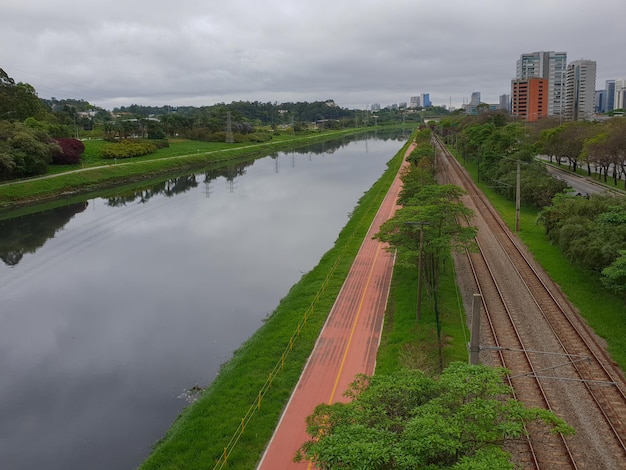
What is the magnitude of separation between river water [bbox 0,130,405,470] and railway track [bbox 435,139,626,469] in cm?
1242

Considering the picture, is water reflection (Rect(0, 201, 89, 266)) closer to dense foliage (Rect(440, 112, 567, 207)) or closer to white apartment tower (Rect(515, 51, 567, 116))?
dense foliage (Rect(440, 112, 567, 207))

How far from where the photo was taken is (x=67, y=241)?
155ft

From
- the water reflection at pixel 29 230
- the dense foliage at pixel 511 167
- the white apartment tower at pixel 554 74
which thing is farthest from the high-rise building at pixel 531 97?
the water reflection at pixel 29 230

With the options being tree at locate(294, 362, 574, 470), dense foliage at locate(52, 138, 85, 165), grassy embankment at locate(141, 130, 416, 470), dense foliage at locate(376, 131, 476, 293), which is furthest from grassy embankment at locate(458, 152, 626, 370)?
dense foliage at locate(52, 138, 85, 165)

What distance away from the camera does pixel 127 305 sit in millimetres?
30734

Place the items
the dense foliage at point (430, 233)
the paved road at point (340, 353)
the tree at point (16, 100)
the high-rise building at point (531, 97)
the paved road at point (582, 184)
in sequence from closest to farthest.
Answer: the paved road at point (340, 353) < the dense foliage at point (430, 233) < the paved road at point (582, 184) < the tree at point (16, 100) < the high-rise building at point (531, 97)

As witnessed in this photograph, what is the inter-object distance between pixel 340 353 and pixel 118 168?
235 ft

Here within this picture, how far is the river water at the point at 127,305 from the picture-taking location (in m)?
19.4

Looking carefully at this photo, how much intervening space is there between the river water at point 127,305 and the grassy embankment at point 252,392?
4.18ft

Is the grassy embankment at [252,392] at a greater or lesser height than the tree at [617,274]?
lesser

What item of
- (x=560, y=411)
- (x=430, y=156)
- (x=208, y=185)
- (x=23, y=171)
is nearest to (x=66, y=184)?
(x=23, y=171)

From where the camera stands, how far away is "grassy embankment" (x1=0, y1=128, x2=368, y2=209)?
65.8 meters

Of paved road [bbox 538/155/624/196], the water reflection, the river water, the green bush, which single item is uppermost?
the green bush

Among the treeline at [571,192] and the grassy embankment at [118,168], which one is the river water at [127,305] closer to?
the grassy embankment at [118,168]
